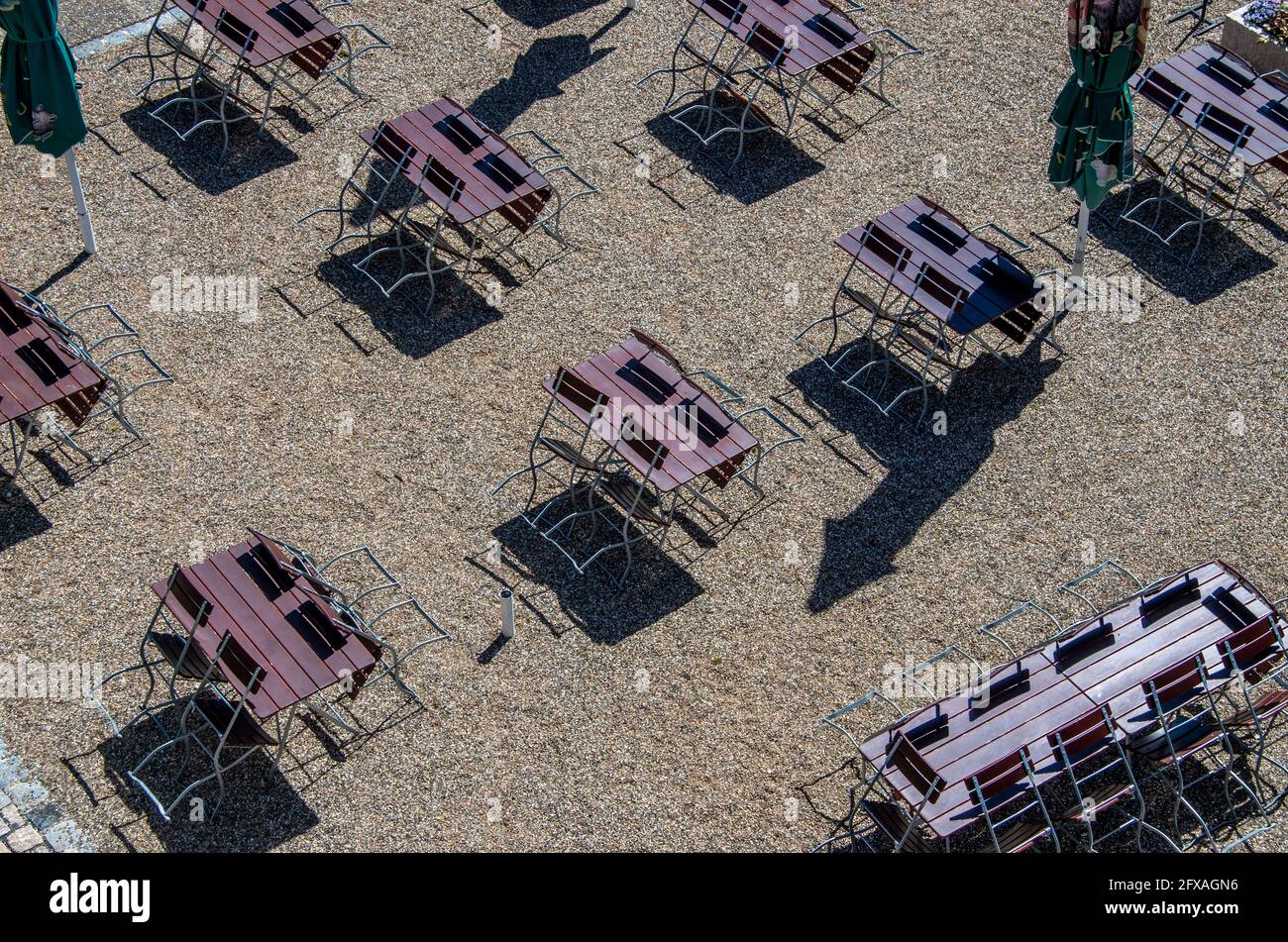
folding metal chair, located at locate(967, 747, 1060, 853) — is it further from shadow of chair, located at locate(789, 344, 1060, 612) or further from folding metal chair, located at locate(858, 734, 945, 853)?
shadow of chair, located at locate(789, 344, 1060, 612)

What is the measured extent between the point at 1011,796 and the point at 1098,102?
5.21m

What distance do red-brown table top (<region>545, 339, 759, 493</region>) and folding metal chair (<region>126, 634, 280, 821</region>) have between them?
295 cm

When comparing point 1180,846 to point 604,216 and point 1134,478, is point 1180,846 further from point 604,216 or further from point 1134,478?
point 604,216

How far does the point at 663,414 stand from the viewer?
1296 centimetres

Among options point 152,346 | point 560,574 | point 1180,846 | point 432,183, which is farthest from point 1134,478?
point 152,346

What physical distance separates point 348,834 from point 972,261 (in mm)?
6219

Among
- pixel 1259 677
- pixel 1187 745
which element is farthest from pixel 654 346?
pixel 1259 677

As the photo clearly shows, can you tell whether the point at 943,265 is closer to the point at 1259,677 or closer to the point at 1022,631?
the point at 1022,631

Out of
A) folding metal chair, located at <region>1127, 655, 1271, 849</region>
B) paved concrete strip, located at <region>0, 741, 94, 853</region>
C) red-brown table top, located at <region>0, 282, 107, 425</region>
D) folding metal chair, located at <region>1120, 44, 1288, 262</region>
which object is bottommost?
paved concrete strip, located at <region>0, 741, 94, 853</region>

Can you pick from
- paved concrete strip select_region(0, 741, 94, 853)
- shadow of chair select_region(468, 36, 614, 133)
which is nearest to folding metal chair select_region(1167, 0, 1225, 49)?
shadow of chair select_region(468, 36, 614, 133)

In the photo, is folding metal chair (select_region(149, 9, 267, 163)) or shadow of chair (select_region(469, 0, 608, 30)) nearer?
folding metal chair (select_region(149, 9, 267, 163))

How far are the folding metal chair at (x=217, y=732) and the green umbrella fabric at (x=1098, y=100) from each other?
6943 millimetres

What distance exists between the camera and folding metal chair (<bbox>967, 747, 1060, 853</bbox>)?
36.2ft

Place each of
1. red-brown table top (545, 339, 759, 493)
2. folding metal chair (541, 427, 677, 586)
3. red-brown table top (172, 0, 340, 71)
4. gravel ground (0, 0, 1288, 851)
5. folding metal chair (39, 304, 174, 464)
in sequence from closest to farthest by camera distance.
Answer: gravel ground (0, 0, 1288, 851) < red-brown table top (545, 339, 759, 493) < folding metal chair (541, 427, 677, 586) < folding metal chair (39, 304, 174, 464) < red-brown table top (172, 0, 340, 71)
